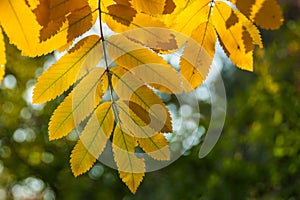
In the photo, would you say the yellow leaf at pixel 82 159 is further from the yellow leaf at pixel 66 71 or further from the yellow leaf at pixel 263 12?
the yellow leaf at pixel 263 12

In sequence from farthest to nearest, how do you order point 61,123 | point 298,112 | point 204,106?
point 204,106, point 298,112, point 61,123

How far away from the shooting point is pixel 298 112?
10.1ft

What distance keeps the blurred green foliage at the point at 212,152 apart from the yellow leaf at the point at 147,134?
2.31 metres

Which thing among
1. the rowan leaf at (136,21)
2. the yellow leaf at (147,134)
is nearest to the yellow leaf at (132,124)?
the yellow leaf at (147,134)

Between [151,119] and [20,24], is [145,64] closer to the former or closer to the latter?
[151,119]

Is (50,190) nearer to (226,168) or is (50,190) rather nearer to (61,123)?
(226,168)

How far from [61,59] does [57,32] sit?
2.1 inches

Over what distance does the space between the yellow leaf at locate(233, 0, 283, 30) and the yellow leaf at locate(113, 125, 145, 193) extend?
0.23 meters

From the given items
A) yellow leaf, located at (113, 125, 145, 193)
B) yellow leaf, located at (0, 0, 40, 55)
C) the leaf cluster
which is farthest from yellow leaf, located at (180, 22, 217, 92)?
yellow leaf, located at (0, 0, 40, 55)

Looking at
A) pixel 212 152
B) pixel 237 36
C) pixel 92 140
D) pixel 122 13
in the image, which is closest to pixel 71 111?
pixel 92 140

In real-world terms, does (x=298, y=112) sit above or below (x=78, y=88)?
below

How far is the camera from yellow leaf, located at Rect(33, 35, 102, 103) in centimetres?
71

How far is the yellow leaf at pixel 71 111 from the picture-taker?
714 millimetres

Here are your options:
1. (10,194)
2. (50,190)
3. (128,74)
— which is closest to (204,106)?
(50,190)
